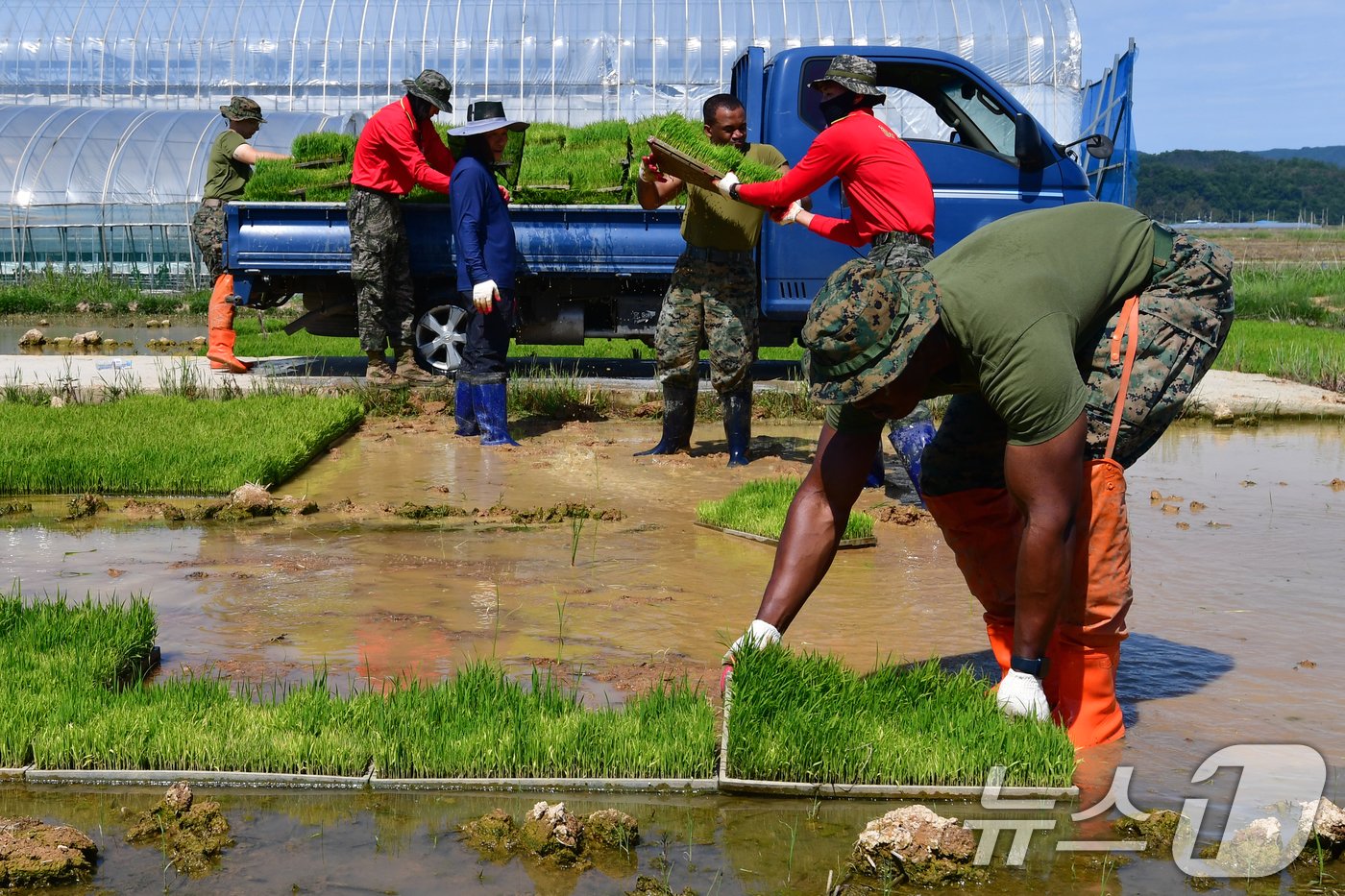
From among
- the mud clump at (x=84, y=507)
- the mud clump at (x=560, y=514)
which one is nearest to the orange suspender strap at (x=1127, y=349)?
the mud clump at (x=560, y=514)

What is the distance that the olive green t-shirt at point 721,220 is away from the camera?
7.92 metres

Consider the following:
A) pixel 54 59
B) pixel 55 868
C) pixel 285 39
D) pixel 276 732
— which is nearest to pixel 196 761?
pixel 276 732

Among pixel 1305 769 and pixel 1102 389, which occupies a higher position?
pixel 1102 389

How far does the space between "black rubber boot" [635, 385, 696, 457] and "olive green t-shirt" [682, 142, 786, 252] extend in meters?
0.97

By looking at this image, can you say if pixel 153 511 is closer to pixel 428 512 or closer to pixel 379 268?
pixel 428 512

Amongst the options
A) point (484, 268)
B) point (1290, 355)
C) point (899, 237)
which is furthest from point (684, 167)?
point (1290, 355)

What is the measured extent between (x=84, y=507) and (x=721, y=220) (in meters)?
3.73

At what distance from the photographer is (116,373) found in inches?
433

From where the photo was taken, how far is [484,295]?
8617 mm

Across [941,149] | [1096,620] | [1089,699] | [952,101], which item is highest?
[952,101]

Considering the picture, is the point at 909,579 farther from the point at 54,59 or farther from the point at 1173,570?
the point at 54,59

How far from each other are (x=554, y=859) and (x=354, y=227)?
804 cm

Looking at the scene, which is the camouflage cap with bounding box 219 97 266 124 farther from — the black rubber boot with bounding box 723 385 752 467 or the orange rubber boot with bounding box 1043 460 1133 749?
the orange rubber boot with bounding box 1043 460 1133 749

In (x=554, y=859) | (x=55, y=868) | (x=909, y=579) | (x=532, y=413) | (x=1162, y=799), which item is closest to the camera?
(x=55, y=868)
